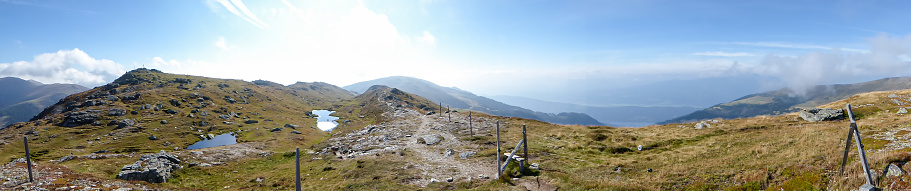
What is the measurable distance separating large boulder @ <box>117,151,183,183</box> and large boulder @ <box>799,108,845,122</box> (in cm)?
8761

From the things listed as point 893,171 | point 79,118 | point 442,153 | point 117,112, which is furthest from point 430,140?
point 79,118

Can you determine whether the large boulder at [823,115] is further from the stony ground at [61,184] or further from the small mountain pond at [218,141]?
the small mountain pond at [218,141]

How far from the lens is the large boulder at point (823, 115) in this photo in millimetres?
43188

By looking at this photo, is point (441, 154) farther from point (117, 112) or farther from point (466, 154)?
point (117, 112)

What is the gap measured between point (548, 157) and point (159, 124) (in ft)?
483

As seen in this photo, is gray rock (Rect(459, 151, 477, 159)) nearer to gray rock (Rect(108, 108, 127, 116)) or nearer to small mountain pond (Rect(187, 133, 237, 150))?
small mountain pond (Rect(187, 133, 237, 150))

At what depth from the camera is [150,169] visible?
3478 cm

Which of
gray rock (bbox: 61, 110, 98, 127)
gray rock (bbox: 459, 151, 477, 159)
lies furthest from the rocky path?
gray rock (bbox: 61, 110, 98, 127)

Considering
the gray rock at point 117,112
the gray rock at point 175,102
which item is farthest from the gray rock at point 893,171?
the gray rock at point 175,102

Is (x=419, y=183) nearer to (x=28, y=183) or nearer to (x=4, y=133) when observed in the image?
(x=28, y=183)

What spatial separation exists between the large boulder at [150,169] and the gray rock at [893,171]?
5817cm

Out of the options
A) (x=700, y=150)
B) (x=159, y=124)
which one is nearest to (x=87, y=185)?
(x=700, y=150)

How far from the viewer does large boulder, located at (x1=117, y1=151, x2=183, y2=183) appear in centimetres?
3334

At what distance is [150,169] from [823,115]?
89.2 meters
